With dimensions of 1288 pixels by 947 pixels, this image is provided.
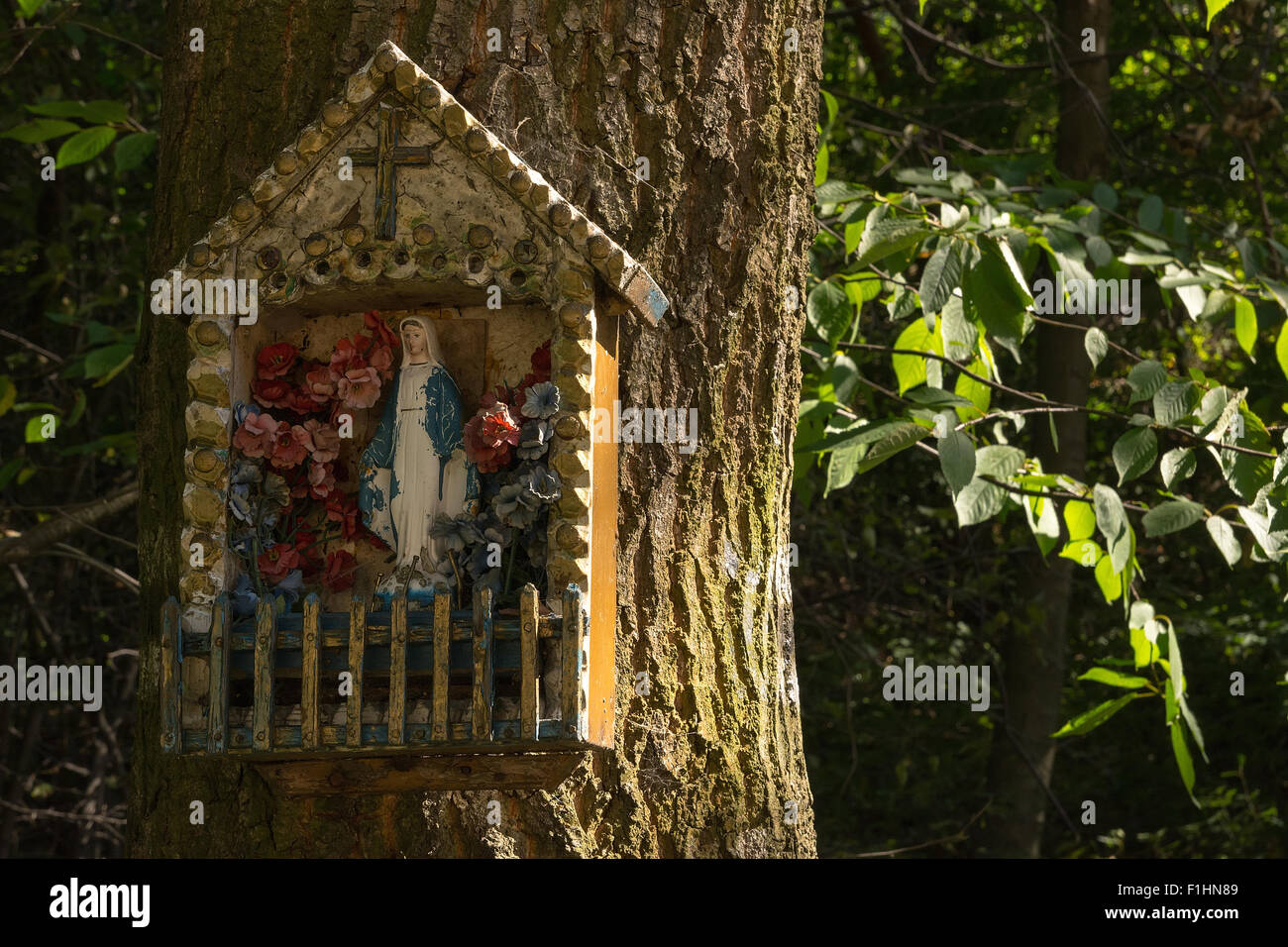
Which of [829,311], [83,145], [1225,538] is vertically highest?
[83,145]

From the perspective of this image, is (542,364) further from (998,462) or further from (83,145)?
(83,145)

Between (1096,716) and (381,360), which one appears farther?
(1096,716)

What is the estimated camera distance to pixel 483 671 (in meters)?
2.79

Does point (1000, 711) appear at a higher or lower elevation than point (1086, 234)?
lower

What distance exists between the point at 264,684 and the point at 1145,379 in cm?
270

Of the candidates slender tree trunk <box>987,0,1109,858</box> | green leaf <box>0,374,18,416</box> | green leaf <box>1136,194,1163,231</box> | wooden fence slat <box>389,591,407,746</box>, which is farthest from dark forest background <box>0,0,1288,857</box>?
wooden fence slat <box>389,591,407,746</box>

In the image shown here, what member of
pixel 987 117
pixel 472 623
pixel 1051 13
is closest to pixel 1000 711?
pixel 987 117

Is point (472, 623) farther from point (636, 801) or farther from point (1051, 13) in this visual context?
point (1051, 13)

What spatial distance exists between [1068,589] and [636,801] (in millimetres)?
6436

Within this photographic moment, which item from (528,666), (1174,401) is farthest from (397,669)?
(1174,401)

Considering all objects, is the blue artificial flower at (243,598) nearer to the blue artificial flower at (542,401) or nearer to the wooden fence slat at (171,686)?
the wooden fence slat at (171,686)

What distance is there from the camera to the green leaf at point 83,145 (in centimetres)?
453

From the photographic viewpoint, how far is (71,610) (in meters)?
8.09
